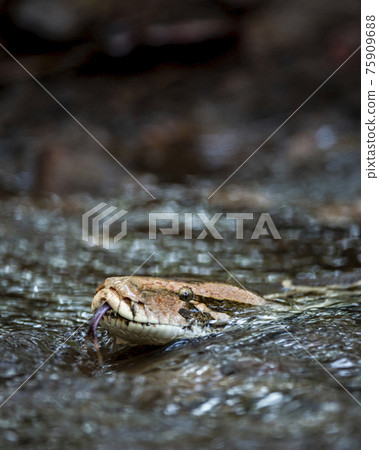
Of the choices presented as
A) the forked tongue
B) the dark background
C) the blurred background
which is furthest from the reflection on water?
the dark background

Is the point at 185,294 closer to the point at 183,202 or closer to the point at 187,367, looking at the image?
the point at 187,367

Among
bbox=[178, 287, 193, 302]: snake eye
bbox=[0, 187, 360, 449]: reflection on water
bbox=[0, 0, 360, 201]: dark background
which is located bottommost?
bbox=[0, 187, 360, 449]: reflection on water

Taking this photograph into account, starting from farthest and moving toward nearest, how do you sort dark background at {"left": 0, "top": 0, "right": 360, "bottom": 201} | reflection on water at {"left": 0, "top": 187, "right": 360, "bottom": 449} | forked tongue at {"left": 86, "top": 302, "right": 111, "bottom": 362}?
dark background at {"left": 0, "top": 0, "right": 360, "bottom": 201}
forked tongue at {"left": 86, "top": 302, "right": 111, "bottom": 362}
reflection on water at {"left": 0, "top": 187, "right": 360, "bottom": 449}

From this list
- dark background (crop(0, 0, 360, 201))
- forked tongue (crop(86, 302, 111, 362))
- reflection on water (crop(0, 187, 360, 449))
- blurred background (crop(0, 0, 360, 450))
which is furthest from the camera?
dark background (crop(0, 0, 360, 201))

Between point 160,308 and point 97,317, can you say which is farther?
point 160,308

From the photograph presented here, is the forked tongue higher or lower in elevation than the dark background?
lower

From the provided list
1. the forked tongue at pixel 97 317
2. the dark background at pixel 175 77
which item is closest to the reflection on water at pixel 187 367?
the forked tongue at pixel 97 317

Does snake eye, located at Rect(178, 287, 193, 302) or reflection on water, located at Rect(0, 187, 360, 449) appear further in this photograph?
snake eye, located at Rect(178, 287, 193, 302)

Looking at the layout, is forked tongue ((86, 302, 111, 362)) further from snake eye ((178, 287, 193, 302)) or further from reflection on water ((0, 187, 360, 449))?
snake eye ((178, 287, 193, 302))

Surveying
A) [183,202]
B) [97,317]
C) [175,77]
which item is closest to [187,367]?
[97,317]
